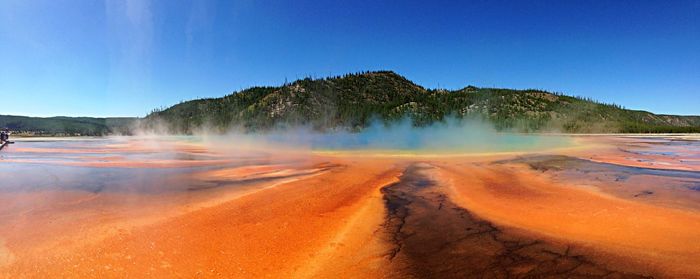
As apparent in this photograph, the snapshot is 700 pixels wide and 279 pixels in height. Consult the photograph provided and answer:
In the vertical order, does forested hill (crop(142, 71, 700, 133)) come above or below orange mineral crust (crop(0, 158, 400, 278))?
above

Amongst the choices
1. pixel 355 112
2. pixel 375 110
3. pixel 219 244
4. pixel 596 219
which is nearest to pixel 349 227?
pixel 219 244

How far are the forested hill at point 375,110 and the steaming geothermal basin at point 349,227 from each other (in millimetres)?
91171

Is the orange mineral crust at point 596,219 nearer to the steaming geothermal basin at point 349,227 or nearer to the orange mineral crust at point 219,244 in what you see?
the steaming geothermal basin at point 349,227

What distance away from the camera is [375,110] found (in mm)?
124812

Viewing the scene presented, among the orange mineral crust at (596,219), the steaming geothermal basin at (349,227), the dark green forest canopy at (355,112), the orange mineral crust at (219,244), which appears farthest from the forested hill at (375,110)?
the orange mineral crust at (219,244)

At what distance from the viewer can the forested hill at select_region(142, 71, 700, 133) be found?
10200 centimetres

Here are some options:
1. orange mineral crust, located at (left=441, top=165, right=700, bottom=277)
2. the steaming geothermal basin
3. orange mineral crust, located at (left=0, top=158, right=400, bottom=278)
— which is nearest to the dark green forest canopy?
orange mineral crust, located at (left=441, top=165, right=700, bottom=277)

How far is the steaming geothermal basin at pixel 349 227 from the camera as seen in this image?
4.75 metres

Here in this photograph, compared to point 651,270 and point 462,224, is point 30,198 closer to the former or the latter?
point 462,224

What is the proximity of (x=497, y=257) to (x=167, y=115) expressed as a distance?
161951mm

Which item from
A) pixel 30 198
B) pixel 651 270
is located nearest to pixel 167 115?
pixel 30 198

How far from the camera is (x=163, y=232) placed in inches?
241

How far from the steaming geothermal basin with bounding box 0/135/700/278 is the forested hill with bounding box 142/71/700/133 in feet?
299

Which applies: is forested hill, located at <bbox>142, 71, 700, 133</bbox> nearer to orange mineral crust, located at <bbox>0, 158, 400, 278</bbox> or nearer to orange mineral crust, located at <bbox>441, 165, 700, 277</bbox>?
orange mineral crust, located at <bbox>441, 165, 700, 277</bbox>
